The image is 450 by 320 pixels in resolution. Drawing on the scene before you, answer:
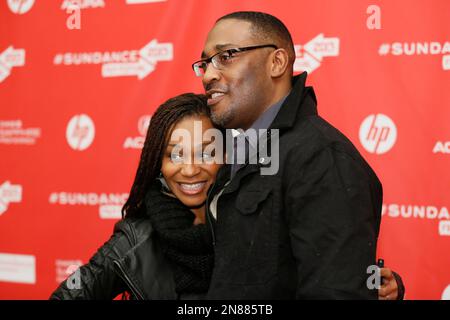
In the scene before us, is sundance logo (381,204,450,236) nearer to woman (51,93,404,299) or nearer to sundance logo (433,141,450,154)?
sundance logo (433,141,450,154)

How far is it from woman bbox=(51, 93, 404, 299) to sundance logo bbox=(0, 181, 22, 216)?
1.32 meters

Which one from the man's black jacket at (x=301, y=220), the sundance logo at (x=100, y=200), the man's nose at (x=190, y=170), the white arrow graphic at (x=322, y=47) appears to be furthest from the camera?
the sundance logo at (x=100, y=200)

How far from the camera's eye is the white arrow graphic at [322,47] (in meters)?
2.14

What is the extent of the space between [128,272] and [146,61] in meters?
1.28

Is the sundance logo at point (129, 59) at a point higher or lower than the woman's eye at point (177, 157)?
higher

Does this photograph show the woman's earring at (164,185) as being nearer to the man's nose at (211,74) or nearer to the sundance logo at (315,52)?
the man's nose at (211,74)

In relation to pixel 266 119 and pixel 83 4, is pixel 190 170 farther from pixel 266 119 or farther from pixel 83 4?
pixel 83 4

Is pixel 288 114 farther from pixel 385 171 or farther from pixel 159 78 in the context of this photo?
pixel 159 78

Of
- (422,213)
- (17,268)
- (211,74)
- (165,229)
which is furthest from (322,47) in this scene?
(17,268)

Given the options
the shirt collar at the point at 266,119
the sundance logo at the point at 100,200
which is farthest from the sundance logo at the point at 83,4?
the shirt collar at the point at 266,119

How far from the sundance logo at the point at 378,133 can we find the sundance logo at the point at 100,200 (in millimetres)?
1182

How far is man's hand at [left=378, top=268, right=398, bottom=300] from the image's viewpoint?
1291 mm

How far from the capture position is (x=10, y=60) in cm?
270

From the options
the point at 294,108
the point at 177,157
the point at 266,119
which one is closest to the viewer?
the point at 294,108
